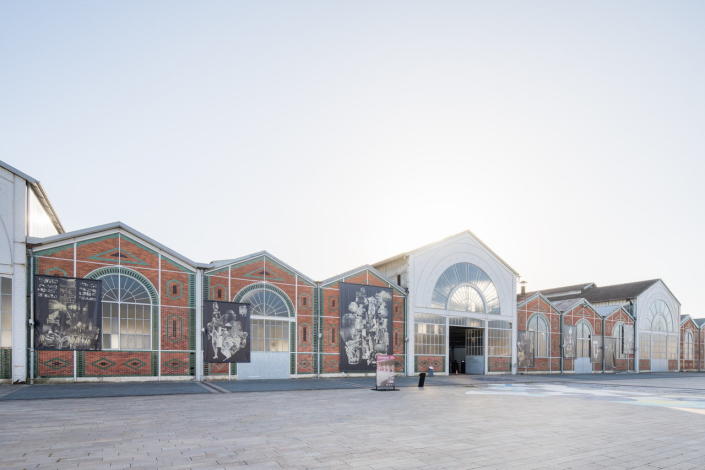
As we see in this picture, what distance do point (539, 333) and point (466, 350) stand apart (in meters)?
8.10

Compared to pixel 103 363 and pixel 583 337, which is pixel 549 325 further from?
pixel 103 363

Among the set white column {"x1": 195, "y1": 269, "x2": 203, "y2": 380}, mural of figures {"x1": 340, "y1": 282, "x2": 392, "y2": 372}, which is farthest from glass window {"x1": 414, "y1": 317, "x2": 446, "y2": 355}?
white column {"x1": 195, "y1": 269, "x2": 203, "y2": 380}

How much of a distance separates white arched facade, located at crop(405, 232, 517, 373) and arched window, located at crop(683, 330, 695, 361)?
1338 inches

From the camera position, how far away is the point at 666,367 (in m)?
59.8

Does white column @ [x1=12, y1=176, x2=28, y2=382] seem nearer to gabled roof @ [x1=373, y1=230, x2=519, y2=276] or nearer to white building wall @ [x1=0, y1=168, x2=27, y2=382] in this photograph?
white building wall @ [x1=0, y1=168, x2=27, y2=382]

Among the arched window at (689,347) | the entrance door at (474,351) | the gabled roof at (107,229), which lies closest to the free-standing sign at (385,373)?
the gabled roof at (107,229)

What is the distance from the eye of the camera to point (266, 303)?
106 feet

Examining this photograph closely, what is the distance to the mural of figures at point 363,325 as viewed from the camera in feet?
115

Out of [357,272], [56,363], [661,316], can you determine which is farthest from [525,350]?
[56,363]

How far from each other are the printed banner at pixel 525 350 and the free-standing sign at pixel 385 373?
2367 cm

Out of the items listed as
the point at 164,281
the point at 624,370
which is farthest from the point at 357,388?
the point at 624,370

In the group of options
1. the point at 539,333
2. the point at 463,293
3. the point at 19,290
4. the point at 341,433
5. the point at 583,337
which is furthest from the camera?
the point at 583,337

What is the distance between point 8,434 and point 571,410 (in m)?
17.3

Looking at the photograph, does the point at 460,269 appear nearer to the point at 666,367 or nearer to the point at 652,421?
the point at 652,421
